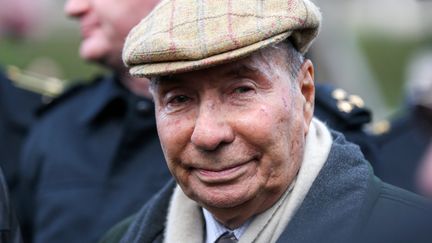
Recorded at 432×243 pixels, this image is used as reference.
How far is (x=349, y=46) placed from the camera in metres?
11.9

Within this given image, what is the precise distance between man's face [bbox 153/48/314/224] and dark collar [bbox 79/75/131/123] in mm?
1762

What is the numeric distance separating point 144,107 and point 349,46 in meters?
6.94

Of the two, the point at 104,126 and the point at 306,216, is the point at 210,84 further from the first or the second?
the point at 104,126

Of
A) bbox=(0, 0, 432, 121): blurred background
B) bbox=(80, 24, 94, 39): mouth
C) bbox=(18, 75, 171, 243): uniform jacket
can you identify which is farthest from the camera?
bbox=(0, 0, 432, 121): blurred background

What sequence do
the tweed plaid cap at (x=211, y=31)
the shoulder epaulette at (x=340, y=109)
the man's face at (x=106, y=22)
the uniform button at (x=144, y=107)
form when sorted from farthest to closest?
the man's face at (x=106, y=22), the uniform button at (x=144, y=107), the shoulder epaulette at (x=340, y=109), the tweed plaid cap at (x=211, y=31)

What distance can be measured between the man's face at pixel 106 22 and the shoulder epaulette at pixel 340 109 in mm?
993

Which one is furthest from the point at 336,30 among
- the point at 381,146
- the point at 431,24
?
the point at 381,146

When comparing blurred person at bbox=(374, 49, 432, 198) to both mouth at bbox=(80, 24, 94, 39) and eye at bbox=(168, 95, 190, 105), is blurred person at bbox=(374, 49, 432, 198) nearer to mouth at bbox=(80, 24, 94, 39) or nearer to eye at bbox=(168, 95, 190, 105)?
mouth at bbox=(80, 24, 94, 39)

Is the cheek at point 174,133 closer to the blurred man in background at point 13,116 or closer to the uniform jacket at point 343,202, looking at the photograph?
the uniform jacket at point 343,202

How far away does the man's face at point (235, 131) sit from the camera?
11.2ft

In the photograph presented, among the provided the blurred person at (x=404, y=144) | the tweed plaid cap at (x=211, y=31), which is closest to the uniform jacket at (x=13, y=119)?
the blurred person at (x=404, y=144)

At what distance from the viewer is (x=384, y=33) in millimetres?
19078

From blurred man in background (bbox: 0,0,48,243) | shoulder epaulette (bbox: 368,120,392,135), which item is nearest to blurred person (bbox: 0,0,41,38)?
blurred man in background (bbox: 0,0,48,243)

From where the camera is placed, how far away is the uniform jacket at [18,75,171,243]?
5027 millimetres
